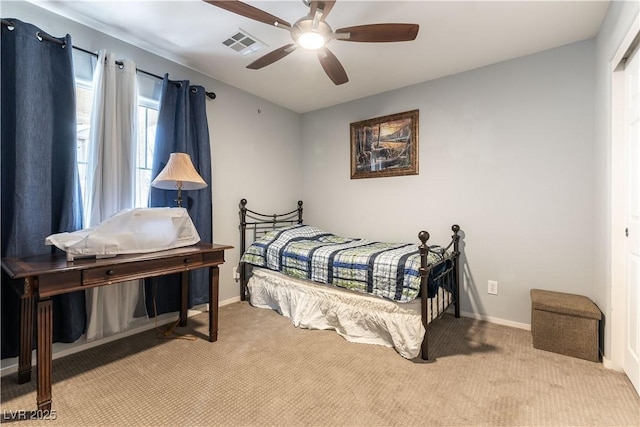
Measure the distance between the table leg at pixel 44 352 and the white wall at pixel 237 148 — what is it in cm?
164

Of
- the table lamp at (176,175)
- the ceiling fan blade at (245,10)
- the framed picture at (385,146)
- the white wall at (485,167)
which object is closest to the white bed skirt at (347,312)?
the white wall at (485,167)

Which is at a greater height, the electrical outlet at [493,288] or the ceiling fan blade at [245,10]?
the ceiling fan blade at [245,10]

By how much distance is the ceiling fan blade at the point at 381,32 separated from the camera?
1.73m

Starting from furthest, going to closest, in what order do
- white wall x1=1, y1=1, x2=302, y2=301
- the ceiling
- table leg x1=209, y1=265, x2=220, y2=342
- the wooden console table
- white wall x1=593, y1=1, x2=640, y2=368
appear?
white wall x1=1, y1=1, x2=302, y2=301 → table leg x1=209, y1=265, x2=220, y2=342 → the ceiling → white wall x1=593, y1=1, x2=640, y2=368 → the wooden console table

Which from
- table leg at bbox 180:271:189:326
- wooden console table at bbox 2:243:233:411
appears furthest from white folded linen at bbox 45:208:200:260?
table leg at bbox 180:271:189:326

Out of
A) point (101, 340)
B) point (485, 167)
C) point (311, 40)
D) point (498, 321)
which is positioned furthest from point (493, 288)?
point (101, 340)

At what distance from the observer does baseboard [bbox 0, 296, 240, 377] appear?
1.88m

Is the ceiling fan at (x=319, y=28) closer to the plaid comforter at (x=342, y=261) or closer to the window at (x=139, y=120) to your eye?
the window at (x=139, y=120)

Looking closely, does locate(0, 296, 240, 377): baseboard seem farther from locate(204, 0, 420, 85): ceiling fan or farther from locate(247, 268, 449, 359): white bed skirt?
locate(204, 0, 420, 85): ceiling fan

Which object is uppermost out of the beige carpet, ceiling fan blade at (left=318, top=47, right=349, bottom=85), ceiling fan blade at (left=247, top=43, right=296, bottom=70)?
ceiling fan blade at (left=247, top=43, right=296, bottom=70)

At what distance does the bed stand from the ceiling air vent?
1.55 metres

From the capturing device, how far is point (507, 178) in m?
2.69

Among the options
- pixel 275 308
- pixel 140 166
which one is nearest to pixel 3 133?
pixel 140 166

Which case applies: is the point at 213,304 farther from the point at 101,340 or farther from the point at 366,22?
the point at 366,22
